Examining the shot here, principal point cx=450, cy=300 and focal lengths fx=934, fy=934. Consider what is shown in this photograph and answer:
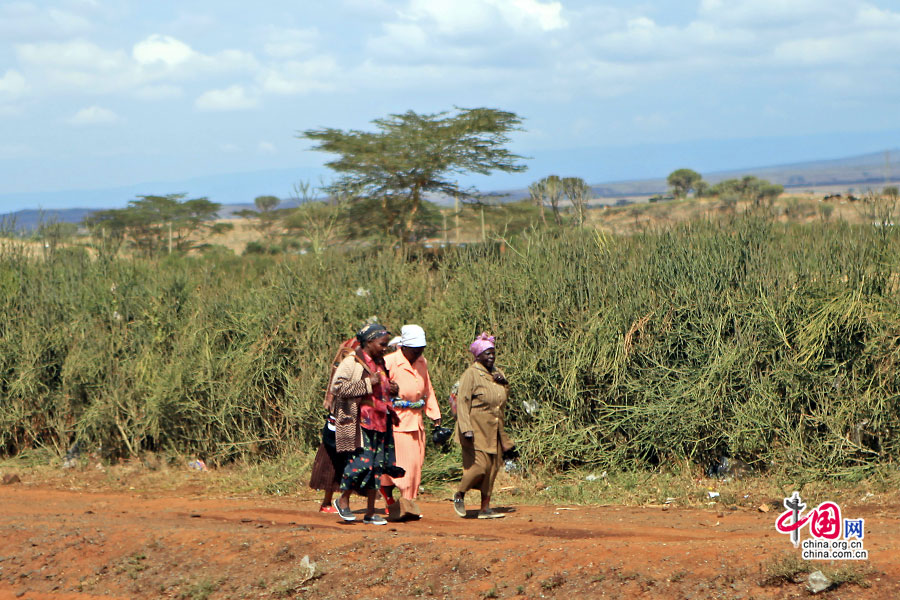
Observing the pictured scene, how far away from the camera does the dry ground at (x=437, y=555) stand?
496cm

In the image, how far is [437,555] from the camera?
5629 mm

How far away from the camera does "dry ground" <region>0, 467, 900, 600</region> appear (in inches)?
195

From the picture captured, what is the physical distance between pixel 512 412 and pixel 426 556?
147 inches

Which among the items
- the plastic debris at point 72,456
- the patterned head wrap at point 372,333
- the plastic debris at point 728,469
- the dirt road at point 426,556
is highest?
the patterned head wrap at point 372,333

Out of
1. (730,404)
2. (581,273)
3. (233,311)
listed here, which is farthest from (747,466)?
(233,311)

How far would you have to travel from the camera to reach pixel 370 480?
6.82 meters

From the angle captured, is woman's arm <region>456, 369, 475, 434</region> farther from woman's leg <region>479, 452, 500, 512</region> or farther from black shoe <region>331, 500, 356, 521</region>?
black shoe <region>331, 500, 356, 521</region>

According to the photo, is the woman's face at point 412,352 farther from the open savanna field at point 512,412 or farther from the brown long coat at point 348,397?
the open savanna field at point 512,412

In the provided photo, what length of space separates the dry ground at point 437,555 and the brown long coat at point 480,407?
64 centimetres

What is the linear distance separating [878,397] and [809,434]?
65cm

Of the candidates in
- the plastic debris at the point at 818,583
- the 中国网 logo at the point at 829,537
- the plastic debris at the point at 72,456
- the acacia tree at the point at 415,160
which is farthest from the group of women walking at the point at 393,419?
the acacia tree at the point at 415,160

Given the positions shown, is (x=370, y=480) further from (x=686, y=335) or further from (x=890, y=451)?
(x=890, y=451)

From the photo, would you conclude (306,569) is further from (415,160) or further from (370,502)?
(415,160)

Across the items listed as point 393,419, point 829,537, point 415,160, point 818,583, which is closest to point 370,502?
point 393,419
